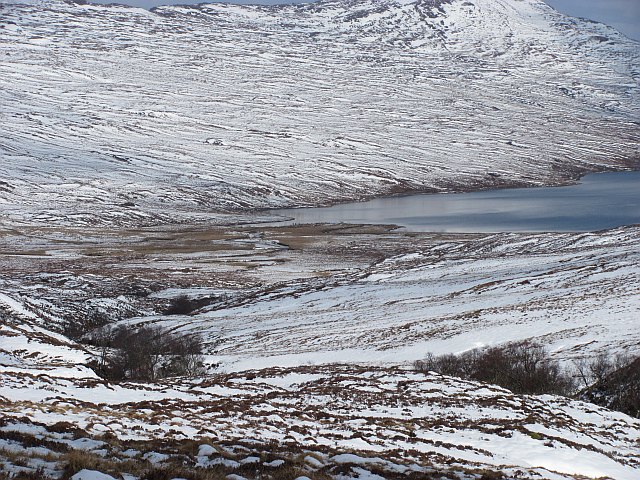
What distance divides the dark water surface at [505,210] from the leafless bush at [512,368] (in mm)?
75724

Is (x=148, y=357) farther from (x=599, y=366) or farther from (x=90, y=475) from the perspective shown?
(x=90, y=475)

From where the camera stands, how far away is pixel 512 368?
34.9m

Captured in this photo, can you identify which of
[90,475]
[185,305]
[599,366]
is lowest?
[185,305]

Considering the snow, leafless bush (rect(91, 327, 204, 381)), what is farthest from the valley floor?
leafless bush (rect(91, 327, 204, 381))

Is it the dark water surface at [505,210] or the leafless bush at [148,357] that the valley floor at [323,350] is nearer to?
the leafless bush at [148,357]

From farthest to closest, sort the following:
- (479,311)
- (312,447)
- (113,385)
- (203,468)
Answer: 1. (479,311)
2. (113,385)
3. (312,447)
4. (203,468)

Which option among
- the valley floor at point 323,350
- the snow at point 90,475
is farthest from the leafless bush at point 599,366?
the snow at point 90,475

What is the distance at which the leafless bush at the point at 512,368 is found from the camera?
1283 inches

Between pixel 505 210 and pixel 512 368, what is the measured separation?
375 feet

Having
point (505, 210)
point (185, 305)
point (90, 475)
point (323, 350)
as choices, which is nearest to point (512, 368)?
point (323, 350)

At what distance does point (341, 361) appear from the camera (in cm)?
3984

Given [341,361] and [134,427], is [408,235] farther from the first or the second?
[134,427]

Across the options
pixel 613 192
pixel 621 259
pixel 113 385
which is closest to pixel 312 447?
pixel 113 385

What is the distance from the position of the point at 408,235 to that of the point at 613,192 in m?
84.5
